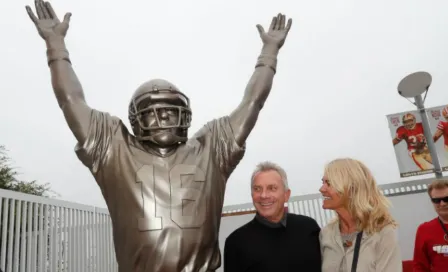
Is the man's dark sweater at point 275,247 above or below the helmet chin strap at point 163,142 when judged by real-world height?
below

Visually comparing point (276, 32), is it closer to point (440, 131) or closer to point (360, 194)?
point (360, 194)

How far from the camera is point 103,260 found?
702 cm

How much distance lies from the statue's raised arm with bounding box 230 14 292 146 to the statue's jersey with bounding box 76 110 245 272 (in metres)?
0.10

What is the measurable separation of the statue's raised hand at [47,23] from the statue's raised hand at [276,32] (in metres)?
1.30

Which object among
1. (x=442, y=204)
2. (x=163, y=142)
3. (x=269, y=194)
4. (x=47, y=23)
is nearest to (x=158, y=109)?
(x=163, y=142)

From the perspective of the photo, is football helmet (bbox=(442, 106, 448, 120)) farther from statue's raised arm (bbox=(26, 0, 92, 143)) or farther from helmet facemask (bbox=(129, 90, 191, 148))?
statue's raised arm (bbox=(26, 0, 92, 143))

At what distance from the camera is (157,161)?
2.20m

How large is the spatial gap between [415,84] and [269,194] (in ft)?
11.2

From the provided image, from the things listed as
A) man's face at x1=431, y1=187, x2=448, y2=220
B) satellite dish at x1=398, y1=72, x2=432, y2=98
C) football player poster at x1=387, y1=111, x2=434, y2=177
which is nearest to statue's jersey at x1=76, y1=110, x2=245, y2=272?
man's face at x1=431, y1=187, x2=448, y2=220

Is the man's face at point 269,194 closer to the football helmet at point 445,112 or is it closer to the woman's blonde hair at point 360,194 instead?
the woman's blonde hair at point 360,194

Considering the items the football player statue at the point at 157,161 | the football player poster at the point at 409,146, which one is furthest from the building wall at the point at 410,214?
the football player statue at the point at 157,161

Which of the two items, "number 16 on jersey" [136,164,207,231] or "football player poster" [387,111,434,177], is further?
"football player poster" [387,111,434,177]

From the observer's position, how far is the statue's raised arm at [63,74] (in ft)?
7.20

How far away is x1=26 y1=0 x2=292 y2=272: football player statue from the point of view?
2027mm
